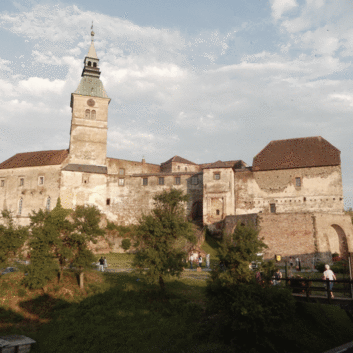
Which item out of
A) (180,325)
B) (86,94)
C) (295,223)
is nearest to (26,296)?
(180,325)

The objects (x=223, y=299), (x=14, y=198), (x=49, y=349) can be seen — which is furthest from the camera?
(x=14, y=198)

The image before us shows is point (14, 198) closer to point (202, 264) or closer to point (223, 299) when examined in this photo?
point (202, 264)

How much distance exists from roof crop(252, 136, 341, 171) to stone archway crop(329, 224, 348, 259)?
342 inches

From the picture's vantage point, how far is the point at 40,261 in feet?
77.2

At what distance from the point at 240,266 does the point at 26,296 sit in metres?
15.2

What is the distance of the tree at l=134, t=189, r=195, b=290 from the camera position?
2062cm

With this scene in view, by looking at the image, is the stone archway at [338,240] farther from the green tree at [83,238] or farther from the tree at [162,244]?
the green tree at [83,238]

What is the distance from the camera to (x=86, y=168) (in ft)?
163

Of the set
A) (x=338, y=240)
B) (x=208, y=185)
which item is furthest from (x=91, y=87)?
(x=338, y=240)

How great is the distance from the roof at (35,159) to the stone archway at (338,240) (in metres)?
35.3

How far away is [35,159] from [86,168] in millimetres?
8016

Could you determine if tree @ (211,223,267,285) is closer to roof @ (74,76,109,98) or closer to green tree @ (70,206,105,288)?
green tree @ (70,206,105,288)

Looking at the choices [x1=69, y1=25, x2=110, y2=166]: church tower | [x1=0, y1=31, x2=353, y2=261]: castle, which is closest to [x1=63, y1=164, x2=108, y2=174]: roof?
[x1=0, y1=31, x2=353, y2=261]: castle

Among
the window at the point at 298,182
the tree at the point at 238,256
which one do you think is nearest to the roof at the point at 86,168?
the window at the point at 298,182
